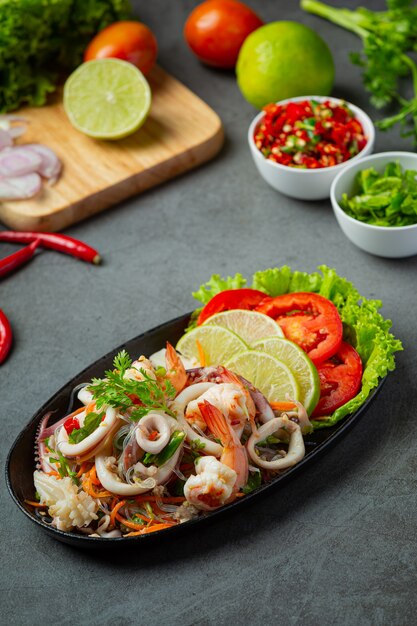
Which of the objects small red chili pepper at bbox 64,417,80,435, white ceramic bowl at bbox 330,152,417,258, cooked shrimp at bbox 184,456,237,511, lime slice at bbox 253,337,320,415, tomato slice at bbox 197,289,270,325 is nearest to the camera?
cooked shrimp at bbox 184,456,237,511

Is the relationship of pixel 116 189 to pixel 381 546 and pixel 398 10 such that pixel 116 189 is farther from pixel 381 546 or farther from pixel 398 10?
pixel 381 546

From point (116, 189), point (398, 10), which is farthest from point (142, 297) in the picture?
point (398, 10)

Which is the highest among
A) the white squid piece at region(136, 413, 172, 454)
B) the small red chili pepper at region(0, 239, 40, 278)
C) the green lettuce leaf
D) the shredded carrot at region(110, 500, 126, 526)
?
the white squid piece at region(136, 413, 172, 454)

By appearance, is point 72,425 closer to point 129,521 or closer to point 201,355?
point 129,521

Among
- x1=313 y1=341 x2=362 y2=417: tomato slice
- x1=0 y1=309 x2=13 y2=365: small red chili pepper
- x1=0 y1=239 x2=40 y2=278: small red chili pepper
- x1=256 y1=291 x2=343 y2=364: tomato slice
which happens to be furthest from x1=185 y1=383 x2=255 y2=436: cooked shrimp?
x1=0 y1=239 x2=40 y2=278: small red chili pepper

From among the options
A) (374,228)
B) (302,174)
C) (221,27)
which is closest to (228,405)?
(374,228)

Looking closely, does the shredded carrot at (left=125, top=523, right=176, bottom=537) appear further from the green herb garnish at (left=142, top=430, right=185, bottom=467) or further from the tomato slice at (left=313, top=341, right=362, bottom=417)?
the tomato slice at (left=313, top=341, right=362, bottom=417)
